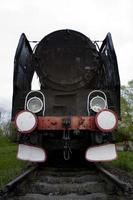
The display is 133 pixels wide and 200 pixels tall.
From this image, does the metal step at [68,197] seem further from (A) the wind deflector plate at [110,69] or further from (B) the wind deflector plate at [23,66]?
(B) the wind deflector plate at [23,66]

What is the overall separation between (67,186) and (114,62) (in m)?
2.54

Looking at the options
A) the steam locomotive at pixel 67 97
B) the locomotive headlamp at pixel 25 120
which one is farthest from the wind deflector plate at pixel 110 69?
the locomotive headlamp at pixel 25 120

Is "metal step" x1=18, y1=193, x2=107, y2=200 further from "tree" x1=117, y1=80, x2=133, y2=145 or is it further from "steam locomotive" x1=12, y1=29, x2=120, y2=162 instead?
"tree" x1=117, y1=80, x2=133, y2=145

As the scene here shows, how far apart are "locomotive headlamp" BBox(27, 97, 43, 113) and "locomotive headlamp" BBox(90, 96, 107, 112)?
→ 917 millimetres

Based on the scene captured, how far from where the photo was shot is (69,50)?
7672 millimetres

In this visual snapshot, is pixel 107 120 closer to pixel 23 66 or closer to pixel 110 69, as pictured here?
pixel 110 69

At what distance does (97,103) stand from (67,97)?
0.67 m

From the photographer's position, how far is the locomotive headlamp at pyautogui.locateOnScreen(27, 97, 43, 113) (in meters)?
6.90

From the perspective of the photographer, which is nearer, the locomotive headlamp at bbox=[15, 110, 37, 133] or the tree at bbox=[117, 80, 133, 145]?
the locomotive headlamp at bbox=[15, 110, 37, 133]

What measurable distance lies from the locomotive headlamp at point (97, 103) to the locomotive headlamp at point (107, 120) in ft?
1.95

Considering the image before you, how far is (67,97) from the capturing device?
24.0ft

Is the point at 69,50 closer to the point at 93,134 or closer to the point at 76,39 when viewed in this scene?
the point at 76,39

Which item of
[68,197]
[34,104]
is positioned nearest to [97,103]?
[34,104]

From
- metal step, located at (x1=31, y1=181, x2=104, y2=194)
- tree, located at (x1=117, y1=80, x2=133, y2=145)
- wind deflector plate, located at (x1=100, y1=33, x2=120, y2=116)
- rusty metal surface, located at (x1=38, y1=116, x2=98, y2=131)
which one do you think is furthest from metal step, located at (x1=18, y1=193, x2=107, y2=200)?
tree, located at (x1=117, y1=80, x2=133, y2=145)
